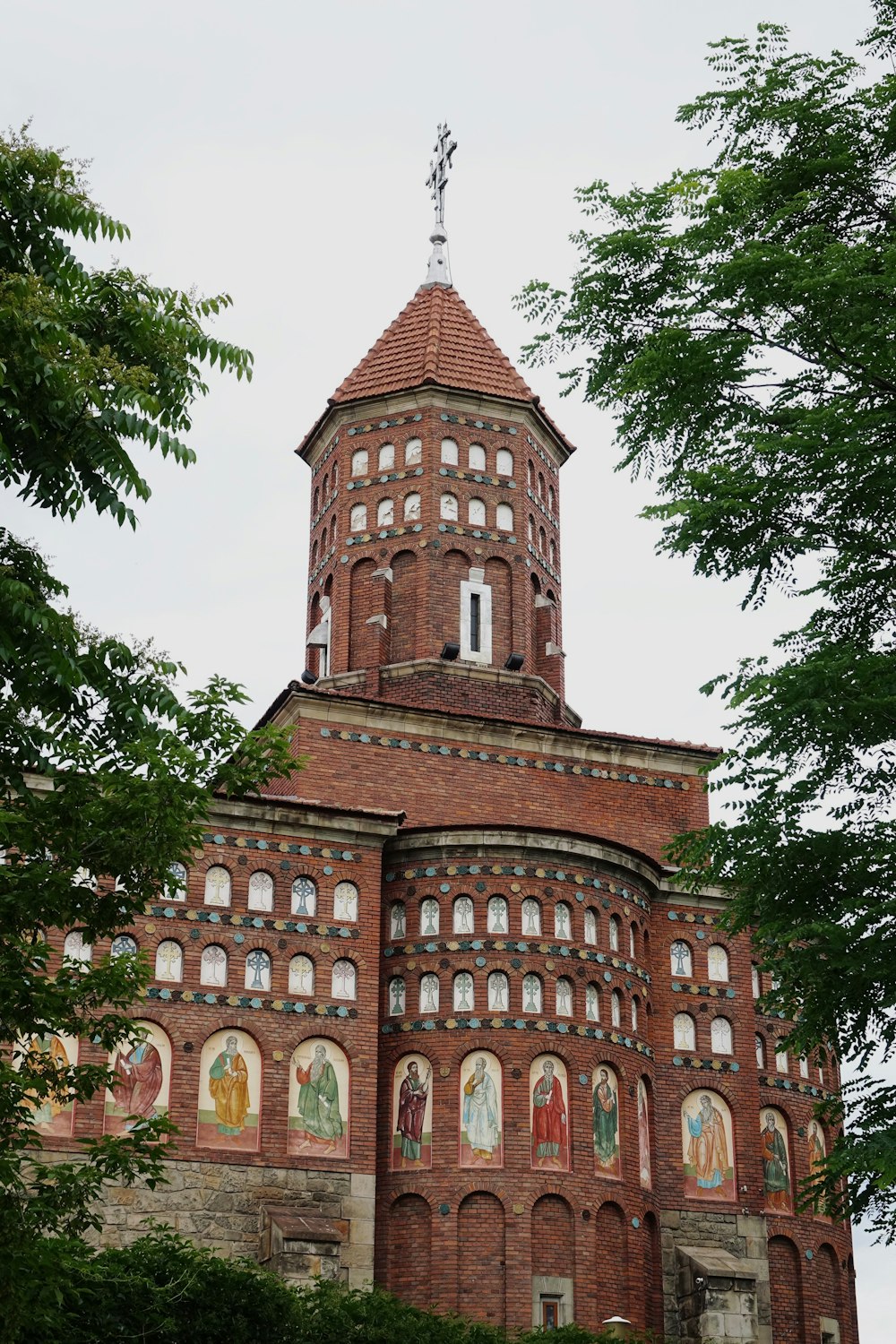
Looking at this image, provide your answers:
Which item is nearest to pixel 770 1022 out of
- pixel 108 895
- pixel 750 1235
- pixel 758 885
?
pixel 750 1235

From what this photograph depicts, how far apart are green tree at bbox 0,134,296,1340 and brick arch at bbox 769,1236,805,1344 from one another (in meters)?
16.8

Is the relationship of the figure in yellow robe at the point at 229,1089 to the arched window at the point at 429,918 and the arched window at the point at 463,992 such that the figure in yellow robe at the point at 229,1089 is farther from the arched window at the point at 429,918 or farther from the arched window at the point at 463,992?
the arched window at the point at 429,918

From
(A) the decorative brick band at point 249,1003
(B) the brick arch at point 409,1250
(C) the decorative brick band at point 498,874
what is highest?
(C) the decorative brick band at point 498,874

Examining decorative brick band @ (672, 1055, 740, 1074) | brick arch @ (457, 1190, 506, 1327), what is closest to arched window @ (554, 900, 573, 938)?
decorative brick band @ (672, 1055, 740, 1074)

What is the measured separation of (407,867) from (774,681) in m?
11.1

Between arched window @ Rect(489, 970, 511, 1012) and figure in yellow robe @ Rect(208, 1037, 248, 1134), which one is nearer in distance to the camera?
figure in yellow robe @ Rect(208, 1037, 248, 1134)

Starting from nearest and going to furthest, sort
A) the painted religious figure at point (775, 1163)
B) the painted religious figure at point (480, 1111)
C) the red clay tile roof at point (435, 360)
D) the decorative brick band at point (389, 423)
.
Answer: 1. the painted religious figure at point (480, 1111)
2. the painted religious figure at point (775, 1163)
3. the decorative brick band at point (389, 423)
4. the red clay tile roof at point (435, 360)

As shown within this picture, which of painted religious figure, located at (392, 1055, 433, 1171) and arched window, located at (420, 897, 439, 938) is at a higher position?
arched window, located at (420, 897, 439, 938)

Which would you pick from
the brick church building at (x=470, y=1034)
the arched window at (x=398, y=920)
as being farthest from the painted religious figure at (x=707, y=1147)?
the arched window at (x=398, y=920)

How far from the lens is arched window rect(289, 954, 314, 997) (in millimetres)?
24719

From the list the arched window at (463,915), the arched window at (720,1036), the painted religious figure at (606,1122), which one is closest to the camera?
the painted religious figure at (606,1122)

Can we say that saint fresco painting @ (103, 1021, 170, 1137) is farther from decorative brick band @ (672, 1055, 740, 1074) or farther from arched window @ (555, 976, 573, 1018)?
decorative brick band @ (672, 1055, 740, 1074)

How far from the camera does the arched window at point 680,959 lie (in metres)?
27.8

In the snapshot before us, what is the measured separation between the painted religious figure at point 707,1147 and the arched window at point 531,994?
11.9 feet
